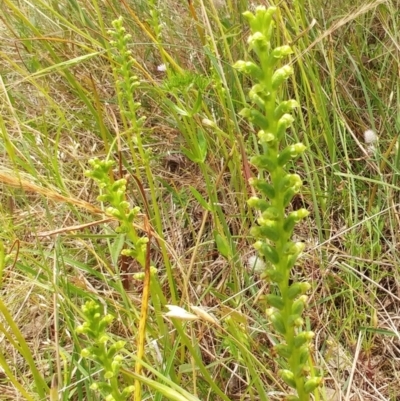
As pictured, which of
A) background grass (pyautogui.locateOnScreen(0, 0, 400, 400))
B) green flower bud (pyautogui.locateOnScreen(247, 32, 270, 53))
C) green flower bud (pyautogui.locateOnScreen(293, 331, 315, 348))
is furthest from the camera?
background grass (pyautogui.locateOnScreen(0, 0, 400, 400))

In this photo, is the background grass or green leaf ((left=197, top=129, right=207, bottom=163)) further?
green leaf ((left=197, top=129, right=207, bottom=163))

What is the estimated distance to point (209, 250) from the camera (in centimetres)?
176

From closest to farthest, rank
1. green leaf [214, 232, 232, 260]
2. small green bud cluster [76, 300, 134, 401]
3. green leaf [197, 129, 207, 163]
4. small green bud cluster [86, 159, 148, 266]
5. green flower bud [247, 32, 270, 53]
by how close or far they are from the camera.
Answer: green flower bud [247, 32, 270, 53], small green bud cluster [76, 300, 134, 401], small green bud cluster [86, 159, 148, 266], green leaf [214, 232, 232, 260], green leaf [197, 129, 207, 163]

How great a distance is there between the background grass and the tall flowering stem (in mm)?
231

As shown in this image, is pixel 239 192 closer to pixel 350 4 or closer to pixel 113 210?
pixel 113 210

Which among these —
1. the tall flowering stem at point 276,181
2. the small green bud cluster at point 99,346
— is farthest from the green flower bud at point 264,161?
the small green bud cluster at point 99,346

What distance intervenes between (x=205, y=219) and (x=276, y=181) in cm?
85

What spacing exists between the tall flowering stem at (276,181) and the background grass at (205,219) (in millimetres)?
231

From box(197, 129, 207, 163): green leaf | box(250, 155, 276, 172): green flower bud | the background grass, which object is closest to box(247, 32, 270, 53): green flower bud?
box(250, 155, 276, 172): green flower bud

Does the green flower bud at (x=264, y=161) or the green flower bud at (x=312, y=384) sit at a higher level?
the green flower bud at (x=264, y=161)

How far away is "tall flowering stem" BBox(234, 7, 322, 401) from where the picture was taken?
28.2 inches

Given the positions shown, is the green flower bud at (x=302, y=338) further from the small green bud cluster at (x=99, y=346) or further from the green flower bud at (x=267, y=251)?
the small green bud cluster at (x=99, y=346)

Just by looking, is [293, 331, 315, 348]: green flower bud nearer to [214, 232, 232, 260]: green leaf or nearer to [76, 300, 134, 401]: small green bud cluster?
[76, 300, 134, 401]: small green bud cluster

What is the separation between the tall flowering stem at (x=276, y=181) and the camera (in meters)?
0.72
